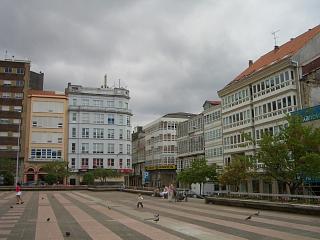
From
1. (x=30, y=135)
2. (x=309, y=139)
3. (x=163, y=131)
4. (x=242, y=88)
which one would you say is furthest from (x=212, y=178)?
(x=30, y=135)

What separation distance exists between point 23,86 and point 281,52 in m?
61.1

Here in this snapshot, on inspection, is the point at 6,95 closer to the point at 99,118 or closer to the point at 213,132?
the point at 99,118

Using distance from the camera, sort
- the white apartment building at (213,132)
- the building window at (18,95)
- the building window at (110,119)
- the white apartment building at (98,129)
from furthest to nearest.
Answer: the building window at (110,119)
the white apartment building at (98,129)
the building window at (18,95)
the white apartment building at (213,132)

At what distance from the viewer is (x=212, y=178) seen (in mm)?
58312

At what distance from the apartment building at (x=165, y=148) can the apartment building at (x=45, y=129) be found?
2219 centimetres

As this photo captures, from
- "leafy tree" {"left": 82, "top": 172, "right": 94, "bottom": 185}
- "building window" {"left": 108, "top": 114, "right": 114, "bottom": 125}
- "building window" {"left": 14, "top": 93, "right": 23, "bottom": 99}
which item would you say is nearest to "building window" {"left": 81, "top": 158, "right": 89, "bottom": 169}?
"leafy tree" {"left": 82, "top": 172, "right": 94, "bottom": 185}

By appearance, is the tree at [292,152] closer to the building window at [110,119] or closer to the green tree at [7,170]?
the green tree at [7,170]

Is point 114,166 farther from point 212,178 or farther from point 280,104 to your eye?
point 280,104

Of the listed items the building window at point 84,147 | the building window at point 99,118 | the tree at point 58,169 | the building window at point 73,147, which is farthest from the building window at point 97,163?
the tree at point 58,169

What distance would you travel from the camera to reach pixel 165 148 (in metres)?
101

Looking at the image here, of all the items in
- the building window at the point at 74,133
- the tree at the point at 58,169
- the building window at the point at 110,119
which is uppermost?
the building window at the point at 110,119

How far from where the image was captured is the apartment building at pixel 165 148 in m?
101

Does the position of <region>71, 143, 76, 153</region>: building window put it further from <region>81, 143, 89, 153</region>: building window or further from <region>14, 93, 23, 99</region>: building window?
<region>14, 93, 23, 99</region>: building window

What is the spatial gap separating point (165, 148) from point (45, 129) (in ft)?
93.6
